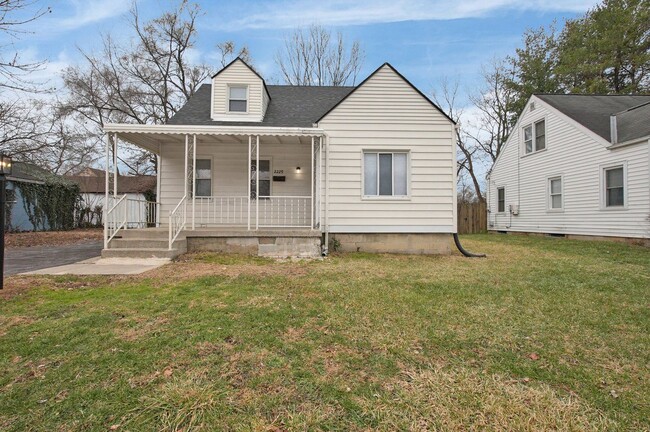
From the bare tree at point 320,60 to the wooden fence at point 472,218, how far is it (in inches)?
460

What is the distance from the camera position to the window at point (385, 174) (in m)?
8.47

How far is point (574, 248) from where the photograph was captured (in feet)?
31.7

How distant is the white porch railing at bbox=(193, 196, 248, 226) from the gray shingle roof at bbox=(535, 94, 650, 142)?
40.8 feet

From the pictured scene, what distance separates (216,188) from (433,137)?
639cm

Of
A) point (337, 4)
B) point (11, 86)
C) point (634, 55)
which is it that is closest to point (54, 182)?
point (11, 86)

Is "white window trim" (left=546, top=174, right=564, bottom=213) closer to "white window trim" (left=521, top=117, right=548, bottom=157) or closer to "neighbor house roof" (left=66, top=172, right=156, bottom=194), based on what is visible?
"white window trim" (left=521, top=117, right=548, bottom=157)

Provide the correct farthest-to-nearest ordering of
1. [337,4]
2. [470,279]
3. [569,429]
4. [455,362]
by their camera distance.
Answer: [337,4] < [470,279] < [455,362] < [569,429]

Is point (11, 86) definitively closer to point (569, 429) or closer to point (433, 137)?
point (433, 137)

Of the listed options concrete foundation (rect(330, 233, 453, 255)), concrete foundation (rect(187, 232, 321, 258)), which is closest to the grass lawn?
concrete foundation (rect(187, 232, 321, 258))

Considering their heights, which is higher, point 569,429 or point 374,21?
point 374,21

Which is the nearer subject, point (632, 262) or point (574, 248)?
point (632, 262)

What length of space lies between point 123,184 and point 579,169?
30.5 metres

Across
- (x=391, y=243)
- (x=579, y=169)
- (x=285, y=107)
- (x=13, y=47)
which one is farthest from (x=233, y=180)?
(x=579, y=169)

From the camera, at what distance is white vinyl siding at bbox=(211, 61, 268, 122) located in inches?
402
